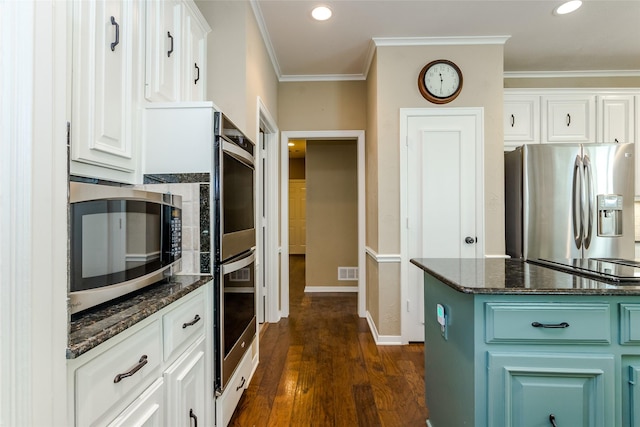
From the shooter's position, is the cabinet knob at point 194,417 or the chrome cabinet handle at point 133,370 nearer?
the chrome cabinet handle at point 133,370

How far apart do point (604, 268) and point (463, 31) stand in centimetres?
223

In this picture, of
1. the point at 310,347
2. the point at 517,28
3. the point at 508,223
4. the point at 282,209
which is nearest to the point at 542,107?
the point at 517,28

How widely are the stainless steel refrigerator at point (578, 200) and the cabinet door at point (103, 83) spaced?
9.72 ft

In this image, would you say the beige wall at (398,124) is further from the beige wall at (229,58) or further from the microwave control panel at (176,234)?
the microwave control panel at (176,234)

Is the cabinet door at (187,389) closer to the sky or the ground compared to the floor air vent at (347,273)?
closer to the sky

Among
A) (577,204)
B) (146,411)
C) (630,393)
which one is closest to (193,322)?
(146,411)

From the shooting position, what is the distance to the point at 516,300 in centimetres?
120

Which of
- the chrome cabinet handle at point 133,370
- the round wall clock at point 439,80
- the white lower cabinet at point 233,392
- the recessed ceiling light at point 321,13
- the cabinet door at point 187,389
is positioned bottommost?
the white lower cabinet at point 233,392

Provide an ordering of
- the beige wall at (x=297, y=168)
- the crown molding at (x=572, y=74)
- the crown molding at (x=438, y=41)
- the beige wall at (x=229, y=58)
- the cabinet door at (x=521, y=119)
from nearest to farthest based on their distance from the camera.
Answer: the beige wall at (x=229, y=58) < the crown molding at (x=438, y=41) < the cabinet door at (x=521, y=119) < the crown molding at (x=572, y=74) < the beige wall at (x=297, y=168)

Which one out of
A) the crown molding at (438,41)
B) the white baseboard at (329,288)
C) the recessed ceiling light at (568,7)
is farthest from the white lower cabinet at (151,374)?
the white baseboard at (329,288)

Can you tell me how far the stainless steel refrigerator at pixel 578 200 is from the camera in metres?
2.75

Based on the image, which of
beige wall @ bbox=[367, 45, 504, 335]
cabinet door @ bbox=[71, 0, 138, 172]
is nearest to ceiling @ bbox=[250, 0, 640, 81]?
beige wall @ bbox=[367, 45, 504, 335]

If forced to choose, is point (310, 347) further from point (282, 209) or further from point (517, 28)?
point (517, 28)

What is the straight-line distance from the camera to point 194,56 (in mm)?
2016
